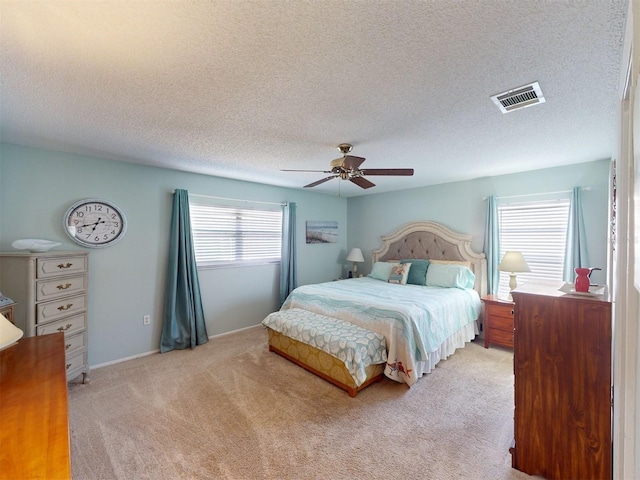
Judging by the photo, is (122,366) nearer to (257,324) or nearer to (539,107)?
(257,324)

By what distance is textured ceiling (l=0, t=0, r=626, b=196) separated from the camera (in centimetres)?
111

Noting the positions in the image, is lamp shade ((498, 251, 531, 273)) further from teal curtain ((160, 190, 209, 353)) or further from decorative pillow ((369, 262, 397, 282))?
teal curtain ((160, 190, 209, 353))

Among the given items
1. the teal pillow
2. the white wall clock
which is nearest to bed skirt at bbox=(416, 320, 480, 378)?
the teal pillow

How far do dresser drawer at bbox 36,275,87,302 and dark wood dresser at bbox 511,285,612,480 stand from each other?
3.67m

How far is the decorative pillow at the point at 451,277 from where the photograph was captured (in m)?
3.88

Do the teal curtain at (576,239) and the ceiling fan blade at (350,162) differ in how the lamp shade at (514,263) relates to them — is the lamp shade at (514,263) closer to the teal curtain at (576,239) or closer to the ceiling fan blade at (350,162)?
the teal curtain at (576,239)

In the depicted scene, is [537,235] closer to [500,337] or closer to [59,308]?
[500,337]

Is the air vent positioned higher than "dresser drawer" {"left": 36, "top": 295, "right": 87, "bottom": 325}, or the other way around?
the air vent

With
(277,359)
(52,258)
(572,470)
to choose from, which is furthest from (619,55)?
(52,258)

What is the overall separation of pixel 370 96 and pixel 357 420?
93.6 inches

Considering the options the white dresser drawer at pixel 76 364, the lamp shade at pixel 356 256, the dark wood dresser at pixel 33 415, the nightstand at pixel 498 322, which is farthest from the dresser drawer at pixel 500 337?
the white dresser drawer at pixel 76 364

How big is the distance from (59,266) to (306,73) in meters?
2.72

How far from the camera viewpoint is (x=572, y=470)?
1.57 metres

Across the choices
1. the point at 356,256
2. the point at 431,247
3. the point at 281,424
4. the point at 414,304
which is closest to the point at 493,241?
the point at 431,247
